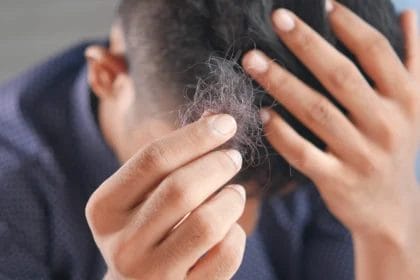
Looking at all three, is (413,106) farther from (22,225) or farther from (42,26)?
(42,26)

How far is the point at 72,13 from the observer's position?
3.71ft

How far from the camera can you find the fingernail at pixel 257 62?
44 cm

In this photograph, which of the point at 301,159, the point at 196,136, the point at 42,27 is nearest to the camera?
the point at 196,136

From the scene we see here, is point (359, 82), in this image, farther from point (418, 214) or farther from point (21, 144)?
point (21, 144)

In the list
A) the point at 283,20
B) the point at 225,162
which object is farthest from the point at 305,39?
the point at 225,162

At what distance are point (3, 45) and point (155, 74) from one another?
70cm

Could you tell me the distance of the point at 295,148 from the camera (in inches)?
18.4

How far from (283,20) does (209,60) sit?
59mm

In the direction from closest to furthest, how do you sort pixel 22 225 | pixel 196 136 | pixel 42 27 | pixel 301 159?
pixel 196 136, pixel 301 159, pixel 22 225, pixel 42 27

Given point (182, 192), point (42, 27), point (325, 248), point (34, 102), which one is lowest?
point (325, 248)

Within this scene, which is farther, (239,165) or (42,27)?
(42,27)

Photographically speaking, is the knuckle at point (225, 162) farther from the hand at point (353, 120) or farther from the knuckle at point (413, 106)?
the knuckle at point (413, 106)

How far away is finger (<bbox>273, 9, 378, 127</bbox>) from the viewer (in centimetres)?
45

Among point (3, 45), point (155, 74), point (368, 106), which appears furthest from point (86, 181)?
point (3, 45)
